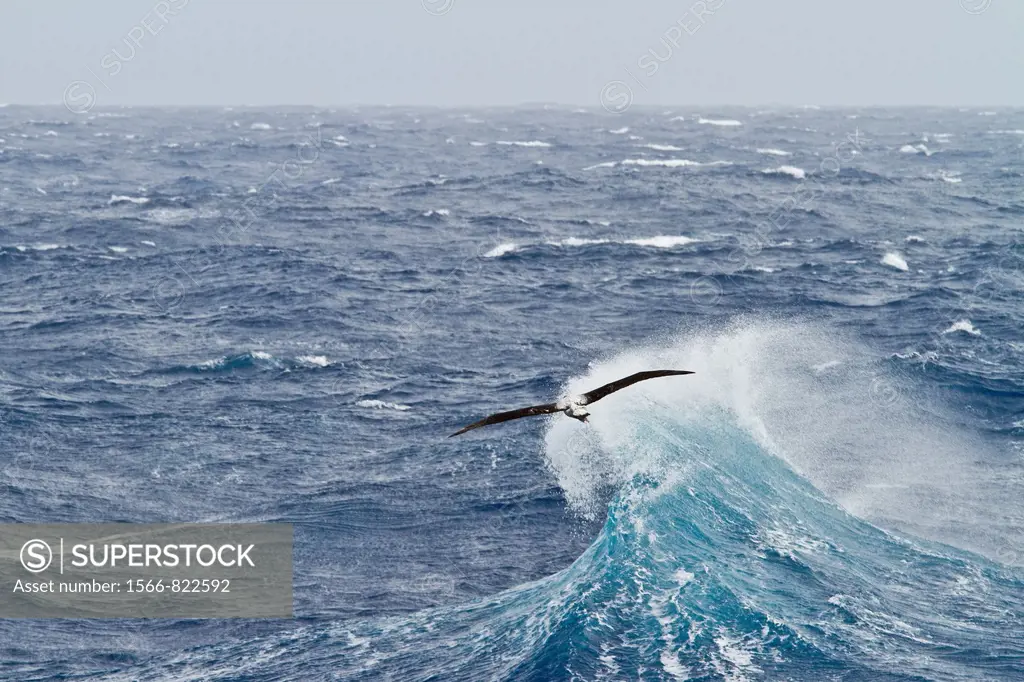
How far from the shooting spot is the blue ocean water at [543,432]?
28969 mm

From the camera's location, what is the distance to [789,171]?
408 feet

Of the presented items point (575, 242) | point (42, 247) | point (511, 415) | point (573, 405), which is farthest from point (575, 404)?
point (42, 247)

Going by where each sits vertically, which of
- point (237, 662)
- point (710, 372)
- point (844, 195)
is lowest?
point (237, 662)

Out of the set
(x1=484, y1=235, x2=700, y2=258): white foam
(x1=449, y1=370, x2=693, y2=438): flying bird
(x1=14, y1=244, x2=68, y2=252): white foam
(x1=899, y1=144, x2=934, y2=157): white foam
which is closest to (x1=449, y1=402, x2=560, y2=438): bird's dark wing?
(x1=449, y1=370, x2=693, y2=438): flying bird

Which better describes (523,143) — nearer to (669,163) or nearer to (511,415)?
(669,163)

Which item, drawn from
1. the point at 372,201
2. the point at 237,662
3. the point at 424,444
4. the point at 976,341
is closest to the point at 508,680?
the point at 237,662

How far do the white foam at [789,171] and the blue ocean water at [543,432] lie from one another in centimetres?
2629

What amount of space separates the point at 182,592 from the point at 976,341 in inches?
1610

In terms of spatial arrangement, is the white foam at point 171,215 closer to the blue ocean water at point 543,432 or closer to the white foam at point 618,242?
the blue ocean water at point 543,432

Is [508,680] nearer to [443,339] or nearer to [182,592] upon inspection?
[182,592]

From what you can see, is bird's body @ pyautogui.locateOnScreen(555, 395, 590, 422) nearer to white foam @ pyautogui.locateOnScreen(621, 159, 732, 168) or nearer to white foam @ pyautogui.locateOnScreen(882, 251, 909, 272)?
white foam @ pyautogui.locateOnScreen(882, 251, 909, 272)

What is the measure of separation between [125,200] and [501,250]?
139 ft

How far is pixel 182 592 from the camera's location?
33.0 meters

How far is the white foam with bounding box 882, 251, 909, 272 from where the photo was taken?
2817 inches
